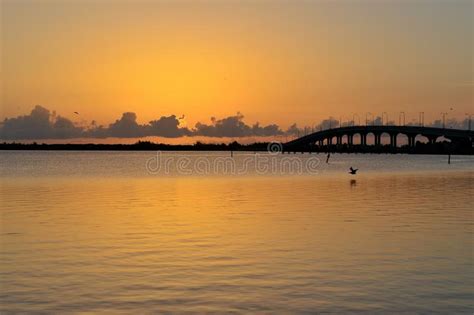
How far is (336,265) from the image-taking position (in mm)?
17969

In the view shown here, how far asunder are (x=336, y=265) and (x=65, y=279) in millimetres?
7256

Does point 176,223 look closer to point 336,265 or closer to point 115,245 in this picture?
point 115,245

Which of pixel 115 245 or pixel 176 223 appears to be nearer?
pixel 115 245

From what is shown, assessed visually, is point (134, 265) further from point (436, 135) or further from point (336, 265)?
point (436, 135)

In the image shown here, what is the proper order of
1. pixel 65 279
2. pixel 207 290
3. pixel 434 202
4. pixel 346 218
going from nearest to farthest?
pixel 207 290 → pixel 65 279 → pixel 346 218 → pixel 434 202

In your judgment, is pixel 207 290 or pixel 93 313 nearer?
pixel 93 313

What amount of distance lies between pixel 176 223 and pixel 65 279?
11912mm

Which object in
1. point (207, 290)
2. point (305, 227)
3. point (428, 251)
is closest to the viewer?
point (207, 290)

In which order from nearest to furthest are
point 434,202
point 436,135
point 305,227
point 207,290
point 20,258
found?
point 207,290
point 20,258
point 305,227
point 434,202
point 436,135

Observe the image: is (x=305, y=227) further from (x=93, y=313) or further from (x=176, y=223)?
(x=93, y=313)

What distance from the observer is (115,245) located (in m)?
21.5

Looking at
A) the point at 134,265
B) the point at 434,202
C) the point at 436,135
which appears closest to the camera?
the point at 134,265

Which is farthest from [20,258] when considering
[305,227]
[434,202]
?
[434,202]

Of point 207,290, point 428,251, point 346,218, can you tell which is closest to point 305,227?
point 346,218
